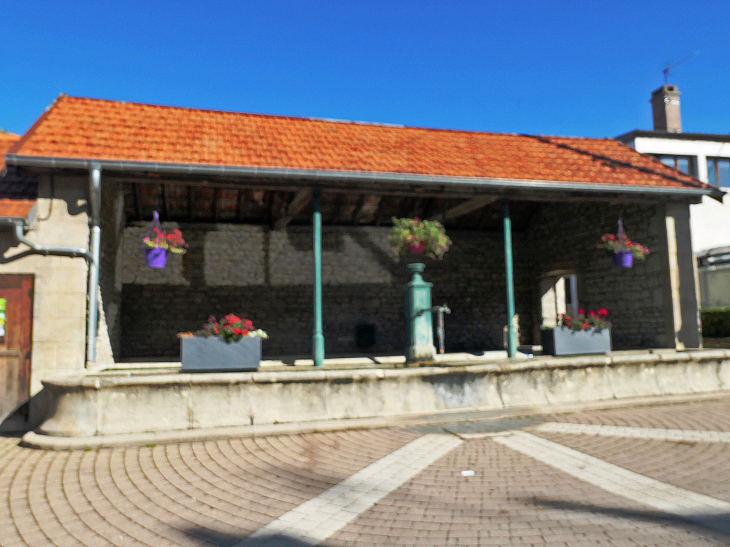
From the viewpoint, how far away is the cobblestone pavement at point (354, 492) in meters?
2.67

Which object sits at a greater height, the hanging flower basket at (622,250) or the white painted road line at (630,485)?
the hanging flower basket at (622,250)

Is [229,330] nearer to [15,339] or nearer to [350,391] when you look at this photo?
[350,391]

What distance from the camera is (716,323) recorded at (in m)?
11.4

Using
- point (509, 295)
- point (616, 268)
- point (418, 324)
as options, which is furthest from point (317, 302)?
point (616, 268)

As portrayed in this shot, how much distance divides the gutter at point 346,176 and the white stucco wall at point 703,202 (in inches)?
341

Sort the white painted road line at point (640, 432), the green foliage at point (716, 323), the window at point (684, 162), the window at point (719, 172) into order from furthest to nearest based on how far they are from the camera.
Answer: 1. the window at point (719, 172)
2. the window at point (684, 162)
3. the green foliage at point (716, 323)
4. the white painted road line at point (640, 432)

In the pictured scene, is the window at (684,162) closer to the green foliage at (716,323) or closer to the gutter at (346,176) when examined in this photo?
the green foliage at (716,323)

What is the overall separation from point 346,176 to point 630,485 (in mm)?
4563

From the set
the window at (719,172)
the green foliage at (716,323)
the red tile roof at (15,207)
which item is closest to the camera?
the red tile roof at (15,207)

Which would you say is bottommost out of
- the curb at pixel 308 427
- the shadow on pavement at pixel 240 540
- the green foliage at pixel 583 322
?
the shadow on pavement at pixel 240 540

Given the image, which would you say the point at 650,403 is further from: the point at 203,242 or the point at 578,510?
the point at 203,242

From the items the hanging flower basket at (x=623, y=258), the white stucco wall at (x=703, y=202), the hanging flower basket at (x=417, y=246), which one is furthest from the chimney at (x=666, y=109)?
the hanging flower basket at (x=417, y=246)

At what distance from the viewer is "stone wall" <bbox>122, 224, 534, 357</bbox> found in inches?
362

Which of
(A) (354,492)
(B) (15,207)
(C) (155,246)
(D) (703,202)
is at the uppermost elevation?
(D) (703,202)
